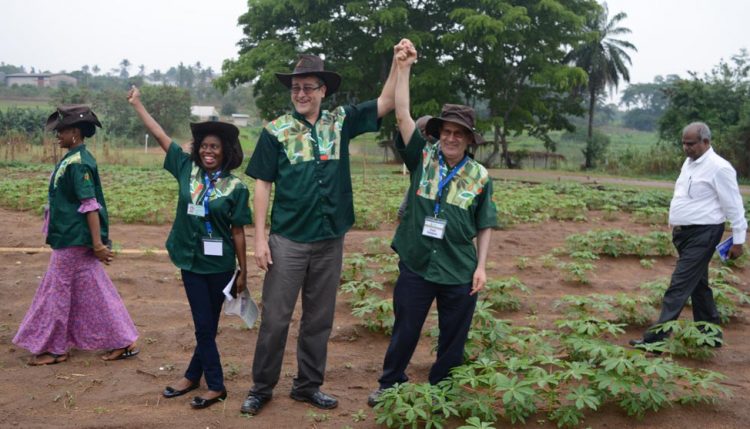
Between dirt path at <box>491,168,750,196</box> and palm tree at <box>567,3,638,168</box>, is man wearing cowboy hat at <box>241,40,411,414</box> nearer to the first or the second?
dirt path at <box>491,168,750,196</box>

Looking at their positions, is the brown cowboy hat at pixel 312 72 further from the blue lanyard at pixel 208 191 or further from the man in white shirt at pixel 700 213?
the man in white shirt at pixel 700 213

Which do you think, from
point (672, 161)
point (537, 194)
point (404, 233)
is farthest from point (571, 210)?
point (672, 161)

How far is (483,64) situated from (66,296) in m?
25.3

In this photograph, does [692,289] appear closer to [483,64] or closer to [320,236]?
[320,236]

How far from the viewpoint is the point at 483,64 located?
28.0 metres

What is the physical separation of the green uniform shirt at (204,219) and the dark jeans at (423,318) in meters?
0.97

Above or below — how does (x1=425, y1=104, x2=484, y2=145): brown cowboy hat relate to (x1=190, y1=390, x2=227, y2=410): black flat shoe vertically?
above

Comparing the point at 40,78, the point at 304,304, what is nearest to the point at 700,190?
the point at 304,304

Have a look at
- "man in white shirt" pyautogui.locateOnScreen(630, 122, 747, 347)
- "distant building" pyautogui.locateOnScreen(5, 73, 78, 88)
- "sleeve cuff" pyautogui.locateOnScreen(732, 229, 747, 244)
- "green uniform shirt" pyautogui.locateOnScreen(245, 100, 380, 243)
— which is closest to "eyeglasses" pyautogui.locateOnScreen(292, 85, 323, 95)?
"green uniform shirt" pyautogui.locateOnScreen(245, 100, 380, 243)

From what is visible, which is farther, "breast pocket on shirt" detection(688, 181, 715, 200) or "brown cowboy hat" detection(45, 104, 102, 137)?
"breast pocket on shirt" detection(688, 181, 715, 200)

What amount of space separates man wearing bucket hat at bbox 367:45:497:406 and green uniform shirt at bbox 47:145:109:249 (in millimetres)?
2049

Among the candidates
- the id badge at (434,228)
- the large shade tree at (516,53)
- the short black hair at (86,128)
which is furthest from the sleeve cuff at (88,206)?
the large shade tree at (516,53)

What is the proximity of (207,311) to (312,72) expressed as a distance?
1452 mm

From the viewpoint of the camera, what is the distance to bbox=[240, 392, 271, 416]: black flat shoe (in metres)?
3.74
